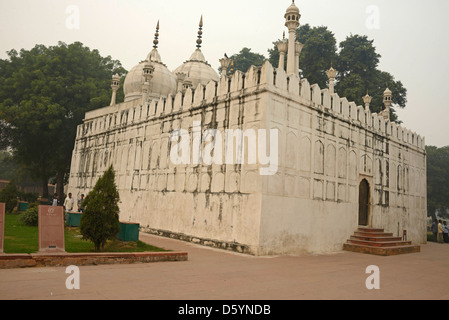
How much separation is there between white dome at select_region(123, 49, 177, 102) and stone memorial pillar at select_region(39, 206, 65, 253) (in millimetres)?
17961

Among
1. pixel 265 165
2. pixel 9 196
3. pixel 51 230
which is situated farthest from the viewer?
pixel 9 196

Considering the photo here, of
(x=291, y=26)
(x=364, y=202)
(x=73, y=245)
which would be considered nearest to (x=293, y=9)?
(x=291, y=26)

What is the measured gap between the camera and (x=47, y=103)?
25.0 m

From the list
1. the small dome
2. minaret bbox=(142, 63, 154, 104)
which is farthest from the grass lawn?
the small dome

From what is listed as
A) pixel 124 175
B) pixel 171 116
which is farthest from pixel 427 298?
pixel 124 175

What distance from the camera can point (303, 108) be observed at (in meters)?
12.6

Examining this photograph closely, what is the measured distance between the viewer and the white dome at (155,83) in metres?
25.0

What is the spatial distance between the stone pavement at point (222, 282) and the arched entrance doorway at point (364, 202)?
21.0 feet

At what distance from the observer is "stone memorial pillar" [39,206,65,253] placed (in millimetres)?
7281

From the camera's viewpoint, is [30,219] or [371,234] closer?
[30,219]

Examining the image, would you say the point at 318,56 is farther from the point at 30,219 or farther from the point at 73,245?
the point at 73,245

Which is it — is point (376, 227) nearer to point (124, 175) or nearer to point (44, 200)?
point (124, 175)

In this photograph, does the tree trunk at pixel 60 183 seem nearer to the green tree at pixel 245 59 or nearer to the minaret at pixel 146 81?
the minaret at pixel 146 81

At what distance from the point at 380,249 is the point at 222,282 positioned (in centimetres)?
883
